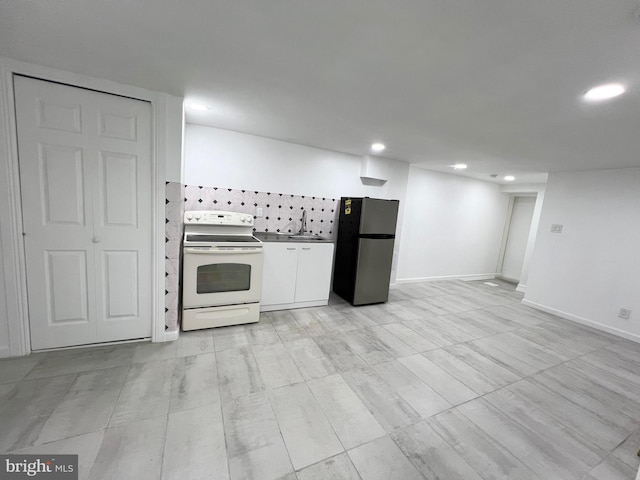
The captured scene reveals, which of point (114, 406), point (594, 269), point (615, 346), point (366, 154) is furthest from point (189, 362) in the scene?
point (594, 269)

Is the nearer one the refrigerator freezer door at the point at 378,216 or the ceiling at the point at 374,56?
the ceiling at the point at 374,56

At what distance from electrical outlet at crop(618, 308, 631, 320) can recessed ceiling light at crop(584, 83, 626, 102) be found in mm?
3407

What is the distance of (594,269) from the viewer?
143 inches

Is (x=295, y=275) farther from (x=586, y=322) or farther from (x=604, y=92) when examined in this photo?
(x=586, y=322)

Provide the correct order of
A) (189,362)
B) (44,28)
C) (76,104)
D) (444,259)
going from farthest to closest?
(444,259) → (189,362) → (76,104) → (44,28)

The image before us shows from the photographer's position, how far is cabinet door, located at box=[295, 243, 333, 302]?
3271mm

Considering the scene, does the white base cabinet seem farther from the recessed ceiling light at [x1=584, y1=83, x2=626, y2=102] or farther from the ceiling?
the recessed ceiling light at [x1=584, y1=83, x2=626, y2=102]

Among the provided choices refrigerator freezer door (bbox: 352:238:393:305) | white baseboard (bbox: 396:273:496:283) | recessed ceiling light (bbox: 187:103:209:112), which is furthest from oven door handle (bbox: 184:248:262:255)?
white baseboard (bbox: 396:273:496:283)

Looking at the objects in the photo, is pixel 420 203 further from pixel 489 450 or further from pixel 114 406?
pixel 114 406

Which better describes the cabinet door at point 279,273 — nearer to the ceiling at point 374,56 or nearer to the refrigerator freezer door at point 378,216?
the refrigerator freezer door at point 378,216

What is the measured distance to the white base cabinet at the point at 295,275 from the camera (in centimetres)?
310

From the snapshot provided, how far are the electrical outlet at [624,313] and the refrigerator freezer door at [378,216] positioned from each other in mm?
3138

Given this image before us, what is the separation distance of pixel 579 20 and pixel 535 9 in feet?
0.64

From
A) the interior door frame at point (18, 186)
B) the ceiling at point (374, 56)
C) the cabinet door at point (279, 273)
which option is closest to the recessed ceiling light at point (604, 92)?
the ceiling at point (374, 56)
